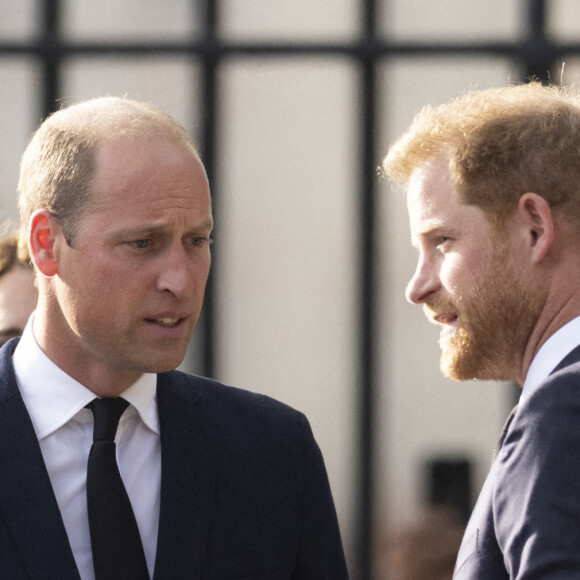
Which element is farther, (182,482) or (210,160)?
(210,160)

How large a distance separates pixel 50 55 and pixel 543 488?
150 inches

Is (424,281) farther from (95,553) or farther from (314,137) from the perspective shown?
(314,137)

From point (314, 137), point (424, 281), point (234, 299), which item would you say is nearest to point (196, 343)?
point (234, 299)

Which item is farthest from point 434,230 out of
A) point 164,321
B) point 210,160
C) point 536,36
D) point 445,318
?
point 536,36

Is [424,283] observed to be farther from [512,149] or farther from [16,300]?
[16,300]

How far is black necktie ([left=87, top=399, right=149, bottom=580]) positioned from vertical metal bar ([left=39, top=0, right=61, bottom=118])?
3142 mm

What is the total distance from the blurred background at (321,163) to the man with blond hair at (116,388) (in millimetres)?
2615

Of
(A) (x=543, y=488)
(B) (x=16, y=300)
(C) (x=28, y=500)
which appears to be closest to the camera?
(A) (x=543, y=488)

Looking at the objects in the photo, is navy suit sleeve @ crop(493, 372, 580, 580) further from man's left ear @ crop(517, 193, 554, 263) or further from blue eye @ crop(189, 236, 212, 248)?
blue eye @ crop(189, 236, 212, 248)

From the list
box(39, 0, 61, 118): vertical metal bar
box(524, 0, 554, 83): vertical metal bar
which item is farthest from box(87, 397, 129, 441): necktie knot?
box(524, 0, 554, 83): vertical metal bar

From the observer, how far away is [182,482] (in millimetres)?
2027

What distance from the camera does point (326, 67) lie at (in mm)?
4805

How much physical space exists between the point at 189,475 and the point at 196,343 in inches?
107

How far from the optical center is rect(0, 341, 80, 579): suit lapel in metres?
1.84
